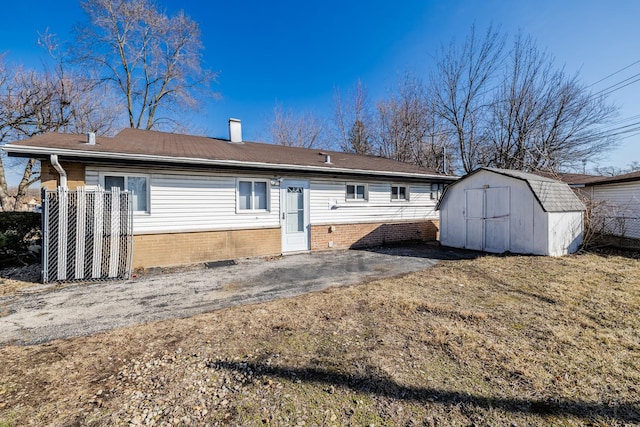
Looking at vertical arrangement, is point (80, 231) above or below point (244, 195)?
below

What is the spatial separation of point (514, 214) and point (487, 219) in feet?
2.73

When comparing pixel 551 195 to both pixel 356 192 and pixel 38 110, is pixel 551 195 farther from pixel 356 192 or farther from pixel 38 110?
pixel 38 110

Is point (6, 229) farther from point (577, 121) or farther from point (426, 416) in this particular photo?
point (577, 121)

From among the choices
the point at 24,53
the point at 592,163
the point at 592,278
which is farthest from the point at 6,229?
the point at 592,163

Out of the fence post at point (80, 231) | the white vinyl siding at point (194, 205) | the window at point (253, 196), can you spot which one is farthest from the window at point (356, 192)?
the fence post at point (80, 231)

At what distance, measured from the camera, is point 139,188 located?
7.09 meters

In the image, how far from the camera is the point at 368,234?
34.3 ft

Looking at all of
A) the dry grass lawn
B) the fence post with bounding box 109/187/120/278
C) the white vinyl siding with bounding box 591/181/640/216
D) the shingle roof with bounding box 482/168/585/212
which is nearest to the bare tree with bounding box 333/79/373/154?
the white vinyl siding with bounding box 591/181/640/216

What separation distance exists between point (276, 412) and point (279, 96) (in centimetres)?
2463

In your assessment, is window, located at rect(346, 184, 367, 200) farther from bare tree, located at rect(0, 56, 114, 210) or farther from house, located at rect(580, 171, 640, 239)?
bare tree, located at rect(0, 56, 114, 210)

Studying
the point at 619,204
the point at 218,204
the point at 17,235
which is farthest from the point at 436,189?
the point at 17,235

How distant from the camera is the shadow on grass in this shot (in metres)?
2.06

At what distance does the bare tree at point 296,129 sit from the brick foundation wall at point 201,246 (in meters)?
16.7

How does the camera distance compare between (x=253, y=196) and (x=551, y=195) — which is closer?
(x=551, y=195)
